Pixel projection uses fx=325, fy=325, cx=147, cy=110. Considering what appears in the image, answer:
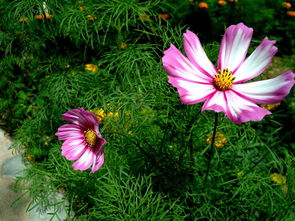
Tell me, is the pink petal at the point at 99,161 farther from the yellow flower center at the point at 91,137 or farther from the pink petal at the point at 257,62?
the pink petal at the point at 257,62

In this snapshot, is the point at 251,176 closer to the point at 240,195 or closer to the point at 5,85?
the point at 240,195

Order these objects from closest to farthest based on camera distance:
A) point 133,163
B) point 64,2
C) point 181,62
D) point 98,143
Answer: point 181,62 < point 98,143 < point 133,163 < point 64,2

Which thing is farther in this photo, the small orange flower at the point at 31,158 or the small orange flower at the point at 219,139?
the small orange flower at the point at 31,158

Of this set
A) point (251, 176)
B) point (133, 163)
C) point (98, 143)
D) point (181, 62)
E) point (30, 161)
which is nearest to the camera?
point (181, 62)

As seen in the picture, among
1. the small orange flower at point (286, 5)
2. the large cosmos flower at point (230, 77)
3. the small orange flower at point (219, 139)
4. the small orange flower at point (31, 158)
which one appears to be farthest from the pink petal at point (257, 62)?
the small orange flower at point (286, 5)

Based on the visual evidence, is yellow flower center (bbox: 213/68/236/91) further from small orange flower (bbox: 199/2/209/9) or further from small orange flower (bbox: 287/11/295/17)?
small orange flower (bbox: 287/11/295/17)

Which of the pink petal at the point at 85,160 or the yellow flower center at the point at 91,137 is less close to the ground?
the yellow flower center at the point at 91,137

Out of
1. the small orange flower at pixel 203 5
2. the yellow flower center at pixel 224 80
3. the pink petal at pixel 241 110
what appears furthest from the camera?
the small orange flower at pixel 203 5

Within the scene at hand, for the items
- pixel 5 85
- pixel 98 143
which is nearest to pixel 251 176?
pixel 98 143
